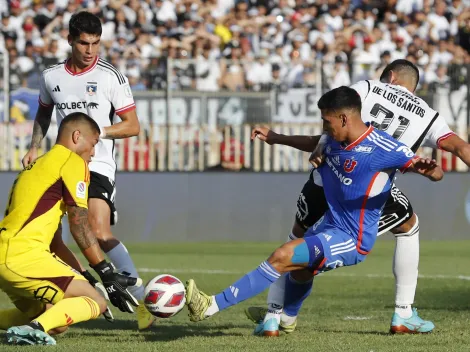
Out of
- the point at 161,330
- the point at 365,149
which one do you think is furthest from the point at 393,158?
the point at 161,330

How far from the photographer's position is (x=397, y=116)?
766 centimetres

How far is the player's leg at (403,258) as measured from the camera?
25.1 ft

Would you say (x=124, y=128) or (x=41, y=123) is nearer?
(x=124, y=128)

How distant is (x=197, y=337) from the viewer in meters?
7.46

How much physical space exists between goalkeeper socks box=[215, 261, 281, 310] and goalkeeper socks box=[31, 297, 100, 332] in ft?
2.86

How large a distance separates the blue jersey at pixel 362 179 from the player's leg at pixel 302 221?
441 mm

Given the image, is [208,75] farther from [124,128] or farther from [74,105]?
[124,128]

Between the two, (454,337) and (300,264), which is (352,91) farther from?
(454,337)

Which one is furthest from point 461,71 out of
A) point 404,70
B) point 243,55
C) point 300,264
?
point 300,264

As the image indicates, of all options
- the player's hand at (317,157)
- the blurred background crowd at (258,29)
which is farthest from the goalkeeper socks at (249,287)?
the blurred background crowd at (258,29)

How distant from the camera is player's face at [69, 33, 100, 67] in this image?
8398 millimetres

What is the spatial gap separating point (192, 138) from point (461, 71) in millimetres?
4394

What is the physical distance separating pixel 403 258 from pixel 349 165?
113 cm

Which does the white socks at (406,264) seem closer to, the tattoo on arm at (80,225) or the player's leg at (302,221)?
the player's leg at (302,221)
